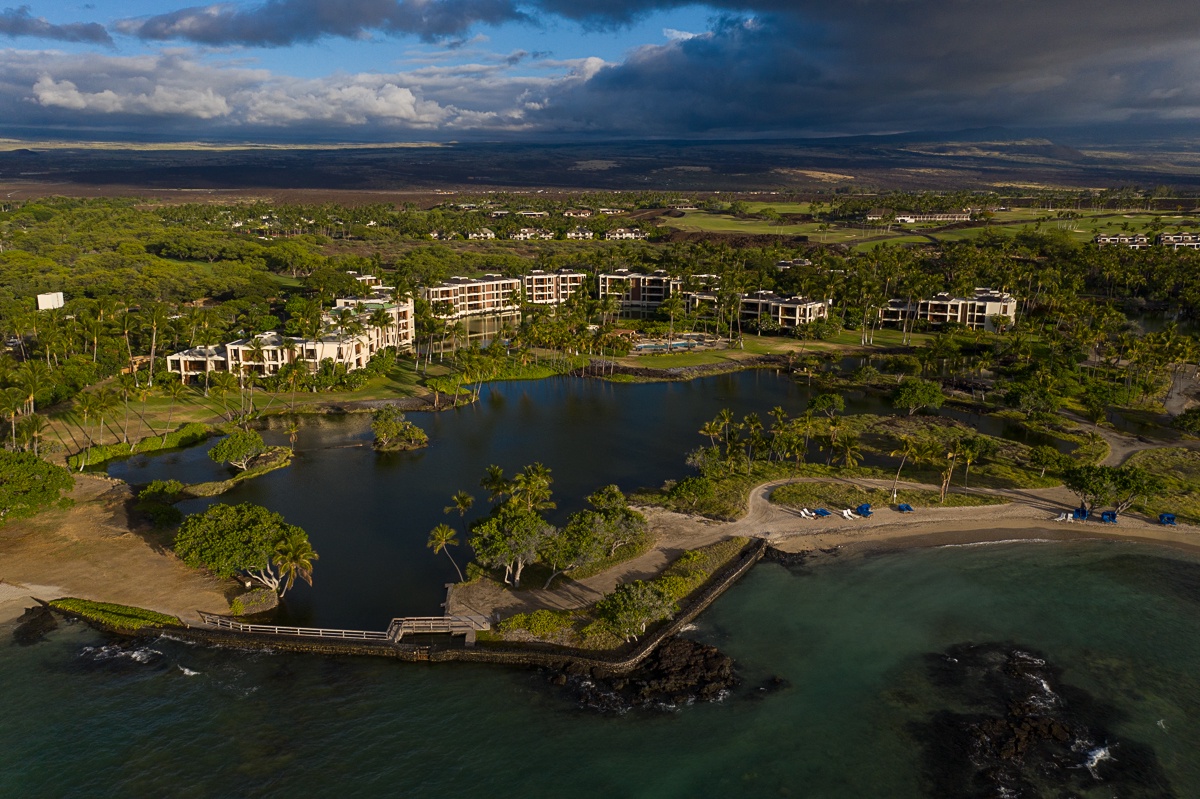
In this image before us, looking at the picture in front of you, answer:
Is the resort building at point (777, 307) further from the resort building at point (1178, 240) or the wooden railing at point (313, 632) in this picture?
the resort building at point (1178, 240)

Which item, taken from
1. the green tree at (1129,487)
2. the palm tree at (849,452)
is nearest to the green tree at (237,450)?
the palm tree at (849,452)

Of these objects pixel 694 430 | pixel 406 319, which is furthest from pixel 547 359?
pixel 694 430

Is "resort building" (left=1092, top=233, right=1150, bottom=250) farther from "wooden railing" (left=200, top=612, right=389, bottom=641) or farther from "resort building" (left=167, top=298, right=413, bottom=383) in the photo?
"wooden railing" (left=200, top=612, right=389, bottom=641)

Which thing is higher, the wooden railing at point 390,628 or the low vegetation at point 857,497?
the low vegetation at point 857,497

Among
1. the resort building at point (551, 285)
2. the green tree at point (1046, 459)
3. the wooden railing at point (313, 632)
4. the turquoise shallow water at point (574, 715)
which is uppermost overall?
the resort building at point (551, 285)

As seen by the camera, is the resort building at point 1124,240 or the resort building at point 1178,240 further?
the resort building at point 1124,240

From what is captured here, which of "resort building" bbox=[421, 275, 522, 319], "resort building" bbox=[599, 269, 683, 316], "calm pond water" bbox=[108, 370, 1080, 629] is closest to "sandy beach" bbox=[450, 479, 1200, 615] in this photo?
"calm pond water" bbox=[108, 370, 1080, 629]

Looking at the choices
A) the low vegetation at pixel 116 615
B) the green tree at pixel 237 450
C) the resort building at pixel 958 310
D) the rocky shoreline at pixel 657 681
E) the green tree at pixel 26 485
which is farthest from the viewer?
the resort building at pixel 958 310

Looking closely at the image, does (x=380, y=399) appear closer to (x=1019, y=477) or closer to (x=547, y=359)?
(x=547, y=359)
